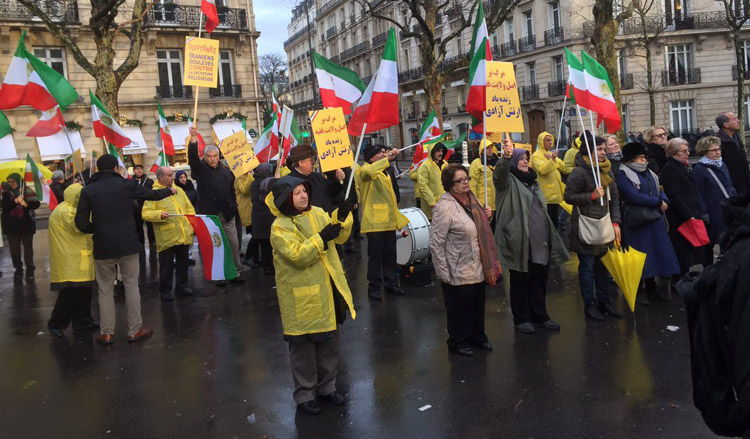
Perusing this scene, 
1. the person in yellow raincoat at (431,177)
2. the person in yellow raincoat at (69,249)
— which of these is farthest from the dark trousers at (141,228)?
the person in yellow raincoat at (431,177)

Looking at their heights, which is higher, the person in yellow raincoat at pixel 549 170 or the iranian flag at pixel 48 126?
the iranian flag at pixel 48 126

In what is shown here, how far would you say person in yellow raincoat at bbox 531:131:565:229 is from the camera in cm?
929

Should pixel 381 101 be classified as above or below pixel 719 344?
above

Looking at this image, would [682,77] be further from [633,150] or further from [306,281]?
[306,281]

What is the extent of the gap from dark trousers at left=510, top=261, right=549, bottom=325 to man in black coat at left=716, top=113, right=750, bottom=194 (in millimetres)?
3380

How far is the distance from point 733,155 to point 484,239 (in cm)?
425

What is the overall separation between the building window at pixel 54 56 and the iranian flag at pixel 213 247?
24.9 metres

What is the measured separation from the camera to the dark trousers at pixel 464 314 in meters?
5.50

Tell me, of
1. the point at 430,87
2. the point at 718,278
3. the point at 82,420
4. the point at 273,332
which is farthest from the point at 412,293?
the point at 430,87

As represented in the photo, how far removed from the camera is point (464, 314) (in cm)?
557

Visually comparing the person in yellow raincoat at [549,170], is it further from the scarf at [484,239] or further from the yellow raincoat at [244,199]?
the yellow raincoat at [244,199]

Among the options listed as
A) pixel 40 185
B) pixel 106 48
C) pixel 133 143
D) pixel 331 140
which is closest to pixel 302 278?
pixel 331 140

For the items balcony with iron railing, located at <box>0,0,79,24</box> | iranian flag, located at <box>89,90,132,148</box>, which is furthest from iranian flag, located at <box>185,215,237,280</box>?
balcony with iron railing, located at <box>0,0,79,24</box>

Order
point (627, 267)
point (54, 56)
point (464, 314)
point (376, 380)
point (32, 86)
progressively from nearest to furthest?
1. point (376, 380)
2. point (464, 314)
3. point (627, 267)
4. point (32, 86)
5. point (54, 56)
